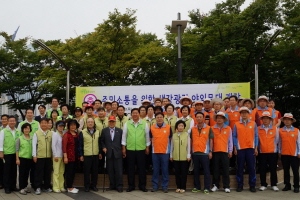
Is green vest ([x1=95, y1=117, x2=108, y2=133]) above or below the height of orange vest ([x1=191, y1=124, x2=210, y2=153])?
above

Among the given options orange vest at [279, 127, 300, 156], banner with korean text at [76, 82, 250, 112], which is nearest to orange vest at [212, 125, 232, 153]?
orange vest at [279, 127, 300, 156]

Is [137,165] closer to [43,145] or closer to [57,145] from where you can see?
[57,145]

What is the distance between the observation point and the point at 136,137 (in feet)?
22.1

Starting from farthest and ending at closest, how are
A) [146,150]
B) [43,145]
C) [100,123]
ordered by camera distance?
1. [100,123]
2. [146,150]
3. [43,145]

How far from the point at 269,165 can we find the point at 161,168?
229 centimetres

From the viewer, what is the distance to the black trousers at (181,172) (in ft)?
21.6

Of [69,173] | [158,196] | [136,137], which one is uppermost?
[136,137]

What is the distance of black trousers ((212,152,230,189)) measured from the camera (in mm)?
6625

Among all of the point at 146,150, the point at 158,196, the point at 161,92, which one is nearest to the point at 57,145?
the point at 146,150

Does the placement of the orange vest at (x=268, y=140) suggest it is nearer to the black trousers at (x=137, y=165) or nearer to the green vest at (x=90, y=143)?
the black trousers at (x=137, y=165)

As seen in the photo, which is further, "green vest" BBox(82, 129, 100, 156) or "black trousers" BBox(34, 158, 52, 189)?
"green vest" BBox(82, 129, 100, 156)

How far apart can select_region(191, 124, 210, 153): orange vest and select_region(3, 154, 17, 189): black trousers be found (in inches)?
148

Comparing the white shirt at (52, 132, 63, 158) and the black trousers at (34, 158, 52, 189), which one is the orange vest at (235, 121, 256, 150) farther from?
the black trousers at (34, 158, 52, 189)

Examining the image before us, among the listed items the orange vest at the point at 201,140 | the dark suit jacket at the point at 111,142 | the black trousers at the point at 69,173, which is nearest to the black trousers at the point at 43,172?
the black trousers at the point at 69,173
